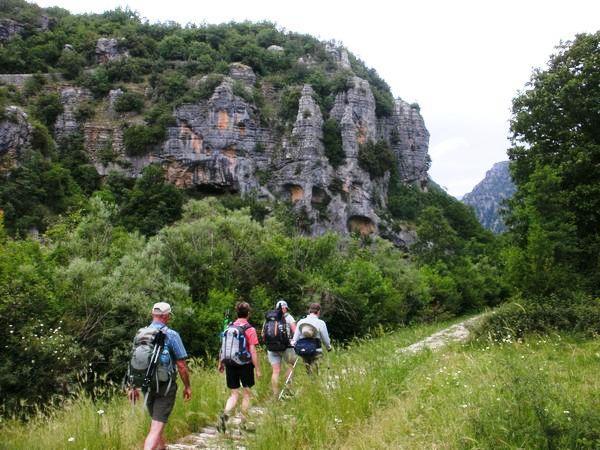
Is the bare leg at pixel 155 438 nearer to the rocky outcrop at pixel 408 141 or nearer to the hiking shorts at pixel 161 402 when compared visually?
the hiking shorts at pixel 161 402

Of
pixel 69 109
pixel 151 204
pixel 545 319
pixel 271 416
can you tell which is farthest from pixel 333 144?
pixel 271 416

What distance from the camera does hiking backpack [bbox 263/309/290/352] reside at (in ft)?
25.7

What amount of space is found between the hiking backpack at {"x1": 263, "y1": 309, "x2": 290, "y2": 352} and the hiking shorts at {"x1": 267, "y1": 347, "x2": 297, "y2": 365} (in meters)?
0.09

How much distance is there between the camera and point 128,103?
205 feet

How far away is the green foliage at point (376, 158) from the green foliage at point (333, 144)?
3217 mm

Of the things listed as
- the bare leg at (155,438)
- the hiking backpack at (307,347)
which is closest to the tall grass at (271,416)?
the bare leg at (155,438)

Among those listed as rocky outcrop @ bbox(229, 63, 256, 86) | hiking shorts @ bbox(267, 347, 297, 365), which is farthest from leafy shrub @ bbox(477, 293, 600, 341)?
rocky outcrop @ bbox(229, 63, 256, 86)

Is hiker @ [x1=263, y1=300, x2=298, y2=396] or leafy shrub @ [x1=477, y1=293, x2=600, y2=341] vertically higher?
hiker @ [x1=263, y1=300, x2=298, y2=396]

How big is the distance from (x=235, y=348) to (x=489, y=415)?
3371 millimetres

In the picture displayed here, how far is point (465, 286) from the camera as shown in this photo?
40250 millimetres

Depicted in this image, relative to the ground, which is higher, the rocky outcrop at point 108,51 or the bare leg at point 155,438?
the rocky outcrop at point 108,51

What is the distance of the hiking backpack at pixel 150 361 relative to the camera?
16.6 feet

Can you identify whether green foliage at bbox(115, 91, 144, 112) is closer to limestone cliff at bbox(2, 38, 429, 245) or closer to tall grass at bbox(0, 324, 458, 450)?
limestone cliff at bbox(2, 38, 429, 245)

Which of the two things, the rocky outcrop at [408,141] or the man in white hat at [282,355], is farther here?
the rocky outcrop at [408,141]
